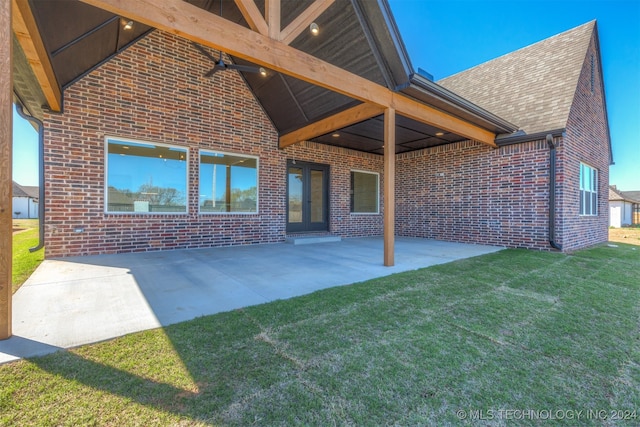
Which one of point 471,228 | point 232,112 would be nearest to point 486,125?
point 471,228

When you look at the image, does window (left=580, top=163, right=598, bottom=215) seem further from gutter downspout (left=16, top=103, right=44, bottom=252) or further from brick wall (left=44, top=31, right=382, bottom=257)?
gutter downspout (left=16, top=103, right=44, bottom=252)

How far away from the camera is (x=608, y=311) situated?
119 inches

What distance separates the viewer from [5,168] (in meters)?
2.09

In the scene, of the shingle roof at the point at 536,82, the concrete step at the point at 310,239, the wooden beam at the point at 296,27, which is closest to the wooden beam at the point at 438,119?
the shingle roof at the point at 536,82

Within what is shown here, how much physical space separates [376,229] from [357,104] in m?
5.78

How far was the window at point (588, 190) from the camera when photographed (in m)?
7.98

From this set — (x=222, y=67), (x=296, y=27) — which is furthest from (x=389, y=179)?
(x=222, y=67)

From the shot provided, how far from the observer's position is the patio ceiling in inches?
154

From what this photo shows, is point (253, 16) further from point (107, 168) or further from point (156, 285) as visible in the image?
point (107, 168)

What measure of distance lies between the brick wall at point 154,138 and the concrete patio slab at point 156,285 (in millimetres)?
580

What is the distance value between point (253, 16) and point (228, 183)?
14.6ft

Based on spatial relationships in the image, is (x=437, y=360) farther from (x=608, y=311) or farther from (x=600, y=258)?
(x=600, y=258)

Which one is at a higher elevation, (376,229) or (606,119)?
(606,119)

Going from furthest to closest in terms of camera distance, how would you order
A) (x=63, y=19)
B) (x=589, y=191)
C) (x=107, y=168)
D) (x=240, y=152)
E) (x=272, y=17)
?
(x=589, y=191)
(x=240, y=152)
(x=107, y=168)
(x=63, y=19)
(x=272, y=17)
